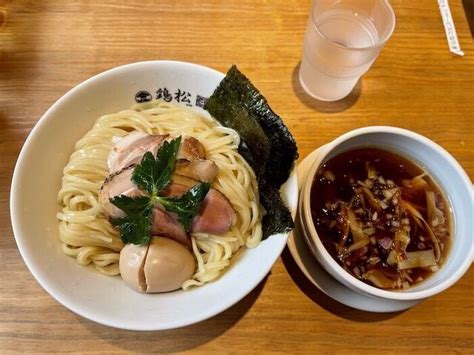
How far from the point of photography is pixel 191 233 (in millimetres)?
1326

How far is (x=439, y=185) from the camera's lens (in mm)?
1411

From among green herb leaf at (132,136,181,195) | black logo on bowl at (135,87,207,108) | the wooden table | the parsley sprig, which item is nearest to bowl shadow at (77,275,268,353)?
the wooden table

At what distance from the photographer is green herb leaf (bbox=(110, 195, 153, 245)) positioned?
119 centimetres

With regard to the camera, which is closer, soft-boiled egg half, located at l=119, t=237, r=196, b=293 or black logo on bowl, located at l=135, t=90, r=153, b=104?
soft-boiled egg half, located at l=119, t=237, r=196, b=293

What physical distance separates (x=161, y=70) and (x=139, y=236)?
1.81 ft

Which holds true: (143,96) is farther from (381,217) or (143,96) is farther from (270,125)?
(381,217)

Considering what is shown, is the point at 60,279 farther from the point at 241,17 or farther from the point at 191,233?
the point at 241,17

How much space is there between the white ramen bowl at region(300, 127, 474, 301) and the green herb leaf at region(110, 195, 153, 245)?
A: 16.6 inches

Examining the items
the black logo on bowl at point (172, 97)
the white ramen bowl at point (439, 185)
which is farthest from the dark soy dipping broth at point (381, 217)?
the black logo on bowl at point (172, 97)

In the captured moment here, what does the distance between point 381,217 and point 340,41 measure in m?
0.69

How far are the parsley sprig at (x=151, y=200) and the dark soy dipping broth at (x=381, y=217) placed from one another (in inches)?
14.1

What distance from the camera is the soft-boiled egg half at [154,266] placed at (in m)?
1.19

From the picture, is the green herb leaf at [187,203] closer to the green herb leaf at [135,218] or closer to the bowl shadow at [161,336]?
the green herb leaf at [135,218]

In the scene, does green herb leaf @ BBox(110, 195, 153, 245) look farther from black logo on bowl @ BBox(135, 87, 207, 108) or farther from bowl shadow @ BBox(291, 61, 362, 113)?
bowl shadow @ BBox(291, 61, 362, 113)
